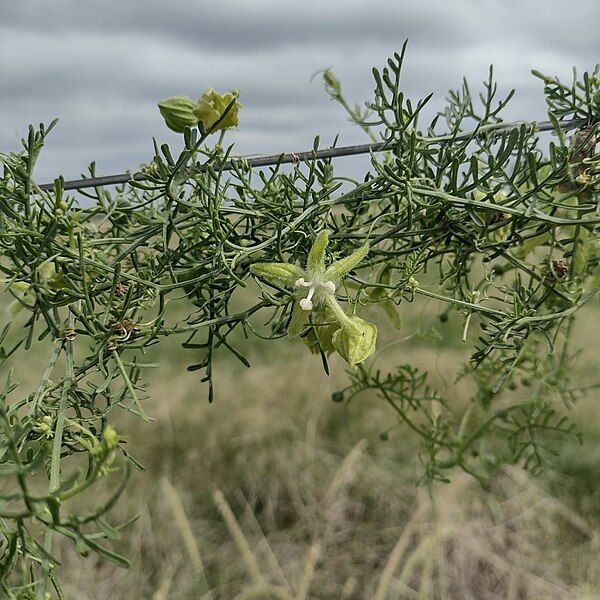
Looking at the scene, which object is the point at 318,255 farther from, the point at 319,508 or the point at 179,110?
the point at 319,508

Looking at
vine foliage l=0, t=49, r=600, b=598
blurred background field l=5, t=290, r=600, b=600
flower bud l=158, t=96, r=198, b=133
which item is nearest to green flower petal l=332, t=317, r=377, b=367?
vine foliage l=0, t=49, r=600, b=598

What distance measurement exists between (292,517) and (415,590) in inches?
12.2

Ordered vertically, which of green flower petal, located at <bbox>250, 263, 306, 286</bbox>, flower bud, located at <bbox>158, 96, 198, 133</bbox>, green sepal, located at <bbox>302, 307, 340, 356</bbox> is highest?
flower bud, located at <bbox>158, 96, 198, 133</bbox>

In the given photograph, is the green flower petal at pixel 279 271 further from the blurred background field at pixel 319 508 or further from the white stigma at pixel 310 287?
the blurred background field at pixel 319 508

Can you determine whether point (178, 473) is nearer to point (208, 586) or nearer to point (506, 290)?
point (208, 586)

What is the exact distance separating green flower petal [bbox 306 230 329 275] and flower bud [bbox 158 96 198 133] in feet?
0.26

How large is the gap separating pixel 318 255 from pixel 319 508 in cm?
122

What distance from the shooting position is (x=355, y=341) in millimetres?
288

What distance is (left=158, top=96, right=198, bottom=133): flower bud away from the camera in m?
0.32

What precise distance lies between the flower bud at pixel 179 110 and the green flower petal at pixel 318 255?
0.08 m

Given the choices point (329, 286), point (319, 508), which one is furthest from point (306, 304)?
point (319, 508)

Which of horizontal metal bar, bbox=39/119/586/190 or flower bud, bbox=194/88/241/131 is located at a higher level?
flower bud, bbox=194/88/241/131

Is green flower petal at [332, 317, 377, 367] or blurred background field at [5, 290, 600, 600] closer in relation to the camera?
green flower petal at [332, 317, 377, 367]

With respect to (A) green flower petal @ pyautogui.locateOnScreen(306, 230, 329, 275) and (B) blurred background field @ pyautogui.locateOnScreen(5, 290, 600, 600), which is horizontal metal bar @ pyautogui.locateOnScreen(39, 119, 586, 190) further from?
(B) blurred background field @ pyautogui.locateOnScreen(5, 290, 600, 600)
